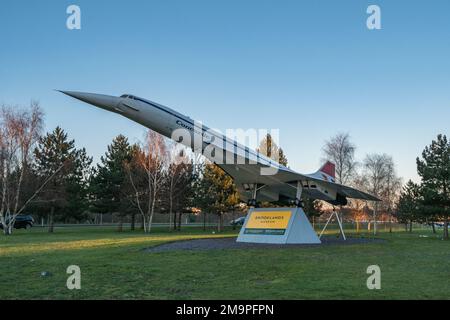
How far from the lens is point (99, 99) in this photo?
14883 mm

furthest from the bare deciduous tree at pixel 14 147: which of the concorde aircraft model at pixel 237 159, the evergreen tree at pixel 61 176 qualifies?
the concorde aircraft model at pixel 237 159

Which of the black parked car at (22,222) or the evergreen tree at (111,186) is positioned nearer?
the evergreen tree at (111,186)

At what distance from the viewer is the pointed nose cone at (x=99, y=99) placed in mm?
14102

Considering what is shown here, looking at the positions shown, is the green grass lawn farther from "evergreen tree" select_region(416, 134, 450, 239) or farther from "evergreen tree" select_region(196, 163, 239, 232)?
"evergreen tree" select_region(196, 163, 239, 232)

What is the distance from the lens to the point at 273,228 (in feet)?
63.9

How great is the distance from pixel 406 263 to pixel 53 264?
10.4 metres

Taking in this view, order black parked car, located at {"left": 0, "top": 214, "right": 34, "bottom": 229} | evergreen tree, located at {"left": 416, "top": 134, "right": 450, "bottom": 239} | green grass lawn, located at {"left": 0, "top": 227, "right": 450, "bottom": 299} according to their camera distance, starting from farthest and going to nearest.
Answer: black parked car, located at {"left": 0, "top": 214, "right": 34, "bottom": 229} < evergreen tree, located at {"left": 416, "top": 134, "right": 450, "bottom": 239} < green grass lawn, located at {"left": 0, "top": 227, "right": 450, "bottom": 299}

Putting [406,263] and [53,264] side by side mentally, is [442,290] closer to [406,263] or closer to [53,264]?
[406,263]

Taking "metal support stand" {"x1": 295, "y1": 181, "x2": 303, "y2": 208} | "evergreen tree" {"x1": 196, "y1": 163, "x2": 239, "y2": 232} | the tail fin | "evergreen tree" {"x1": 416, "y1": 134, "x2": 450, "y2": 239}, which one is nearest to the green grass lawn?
"metal support stand" {"x1": 295, "y1": 181, "x2": 303, "y2": 208}

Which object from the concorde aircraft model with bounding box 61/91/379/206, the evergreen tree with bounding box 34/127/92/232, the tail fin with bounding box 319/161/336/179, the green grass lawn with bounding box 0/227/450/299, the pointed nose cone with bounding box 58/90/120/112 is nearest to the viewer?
the green grass lawn with bounding box 0/227/450/299

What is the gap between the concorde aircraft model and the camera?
15922 mm

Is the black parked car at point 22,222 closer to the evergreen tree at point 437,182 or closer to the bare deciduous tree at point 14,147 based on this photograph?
the bare deciduous tree at point 14,147

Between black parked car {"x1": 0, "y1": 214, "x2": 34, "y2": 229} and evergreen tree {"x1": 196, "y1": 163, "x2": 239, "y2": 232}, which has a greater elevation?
evergreen tree {"x1": 196, "y1": 163, "x2": 239, "y2": 232}
